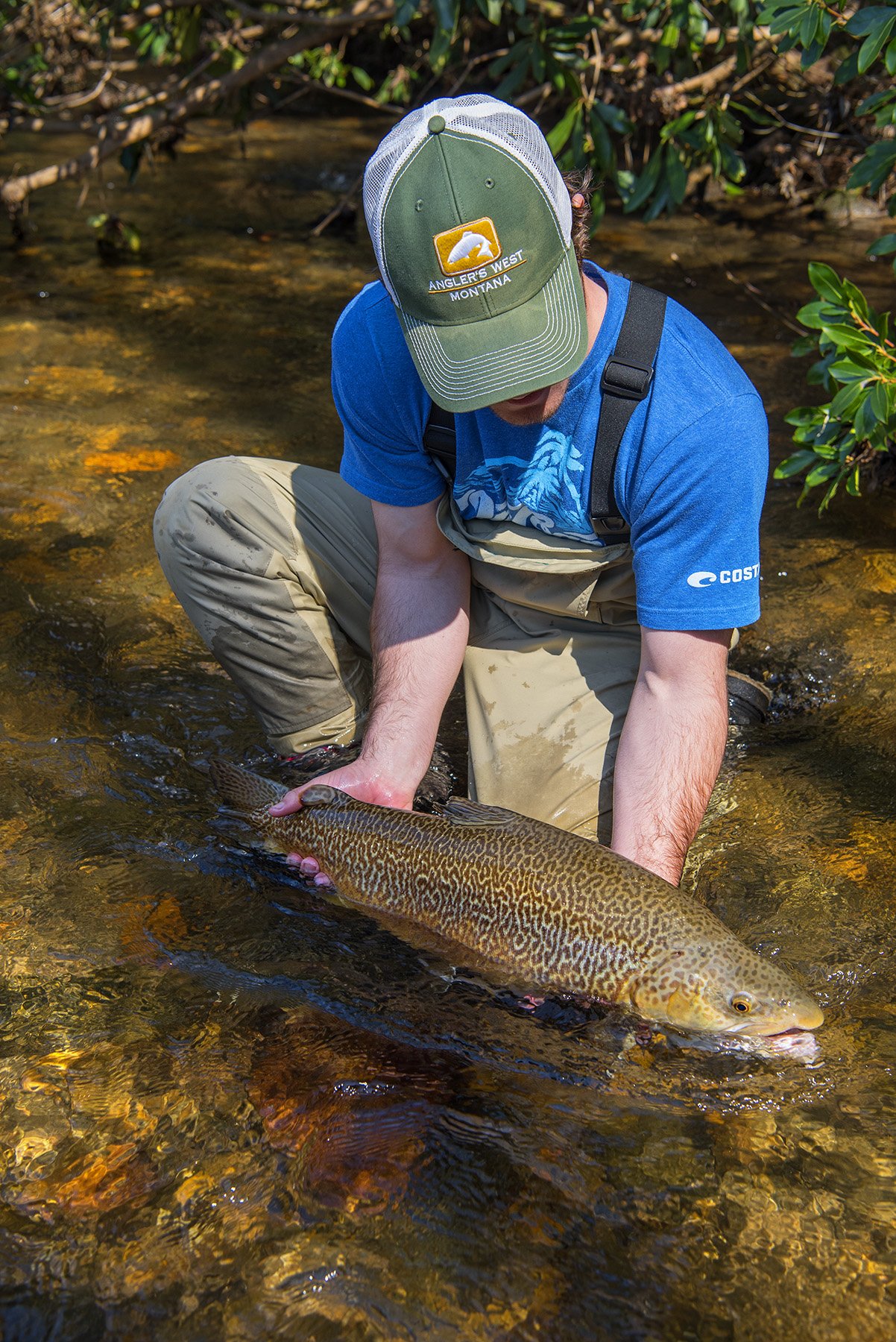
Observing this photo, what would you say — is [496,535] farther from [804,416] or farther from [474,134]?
[804,416]

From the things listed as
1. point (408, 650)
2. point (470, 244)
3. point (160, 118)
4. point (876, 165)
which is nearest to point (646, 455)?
point (470, 244)

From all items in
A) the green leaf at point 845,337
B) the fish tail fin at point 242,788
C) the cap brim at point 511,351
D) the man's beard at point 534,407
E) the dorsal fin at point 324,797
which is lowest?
the fish tail fin at point 242,788

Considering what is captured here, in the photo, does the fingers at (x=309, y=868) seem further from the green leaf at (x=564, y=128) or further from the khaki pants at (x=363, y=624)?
the green leaf at (x=564, y=128)

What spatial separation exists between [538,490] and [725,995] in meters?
1.42

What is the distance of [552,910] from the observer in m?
2.84

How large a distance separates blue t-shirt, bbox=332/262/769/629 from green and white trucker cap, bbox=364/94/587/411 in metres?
0.31

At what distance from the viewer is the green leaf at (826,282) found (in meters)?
4.05

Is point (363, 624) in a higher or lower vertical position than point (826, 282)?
lower

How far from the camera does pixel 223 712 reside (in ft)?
13.8

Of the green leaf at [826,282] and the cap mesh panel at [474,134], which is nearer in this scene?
the cap mesh panel at [474,134]

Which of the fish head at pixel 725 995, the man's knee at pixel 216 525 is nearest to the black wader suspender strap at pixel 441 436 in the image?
the man's knee at pixel 216 525

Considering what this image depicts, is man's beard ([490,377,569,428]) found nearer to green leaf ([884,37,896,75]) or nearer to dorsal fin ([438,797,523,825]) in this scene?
dorsal fin ([438,797,523,825])

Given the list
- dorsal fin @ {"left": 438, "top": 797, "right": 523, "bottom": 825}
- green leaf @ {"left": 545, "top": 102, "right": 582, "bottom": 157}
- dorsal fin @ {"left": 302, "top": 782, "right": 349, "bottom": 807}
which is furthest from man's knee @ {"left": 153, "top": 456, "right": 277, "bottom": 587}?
green leaf @ {"left": 545, "top": 102, "right": 582, "bottom": 157}

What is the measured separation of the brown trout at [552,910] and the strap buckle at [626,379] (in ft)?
3.71
